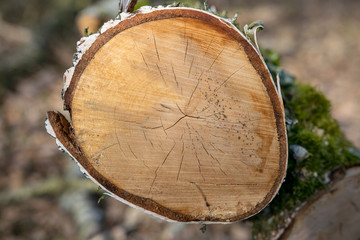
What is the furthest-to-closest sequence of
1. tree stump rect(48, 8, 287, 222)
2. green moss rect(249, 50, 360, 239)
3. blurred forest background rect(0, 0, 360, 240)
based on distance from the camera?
blurred forest background rect(0, 0, 360, 240) < green moss rect(249, 50, 360, 239) < tree stump rect(48, 8, 287, 222)

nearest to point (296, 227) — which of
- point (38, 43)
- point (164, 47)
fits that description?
point (164, 47)

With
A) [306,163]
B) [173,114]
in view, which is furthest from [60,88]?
[306,163]

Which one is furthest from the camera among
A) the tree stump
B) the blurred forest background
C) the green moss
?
the blurred forest background

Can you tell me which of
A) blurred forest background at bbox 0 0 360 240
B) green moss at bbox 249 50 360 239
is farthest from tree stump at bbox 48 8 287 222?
blurred forest background at bbox 0 0 360 240

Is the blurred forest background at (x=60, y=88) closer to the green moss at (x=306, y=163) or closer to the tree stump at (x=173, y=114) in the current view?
the green moss at (x=306, y=163)

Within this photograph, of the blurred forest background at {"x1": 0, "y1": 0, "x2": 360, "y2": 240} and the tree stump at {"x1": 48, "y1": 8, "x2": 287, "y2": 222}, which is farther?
the blurred forest background at {"x1": 0, "y1": 0, "x2": 360, "y2": 240}

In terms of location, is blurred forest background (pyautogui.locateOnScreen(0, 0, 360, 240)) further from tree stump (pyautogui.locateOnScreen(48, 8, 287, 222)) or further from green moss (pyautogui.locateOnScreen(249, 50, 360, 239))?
tree stump (pyautogui.locateOnScreen(48, 8, 287, 222))
